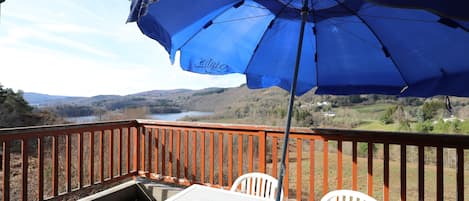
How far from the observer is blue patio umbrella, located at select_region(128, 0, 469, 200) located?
1.75 metres

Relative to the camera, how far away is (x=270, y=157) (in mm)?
3457

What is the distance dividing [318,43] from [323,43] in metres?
0.04

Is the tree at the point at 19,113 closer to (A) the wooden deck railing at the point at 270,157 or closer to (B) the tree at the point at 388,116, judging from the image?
(A) the wooden deck railing at the point at 270,157

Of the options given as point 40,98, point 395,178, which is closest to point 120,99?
point 40,98

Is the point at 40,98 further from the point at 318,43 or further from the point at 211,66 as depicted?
the point at 318,43

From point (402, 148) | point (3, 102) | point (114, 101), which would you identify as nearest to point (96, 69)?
point (3, 102)

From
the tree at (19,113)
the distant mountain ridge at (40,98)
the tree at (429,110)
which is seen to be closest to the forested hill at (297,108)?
the tree at (429,110)

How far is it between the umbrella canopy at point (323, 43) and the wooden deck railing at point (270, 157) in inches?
31.3

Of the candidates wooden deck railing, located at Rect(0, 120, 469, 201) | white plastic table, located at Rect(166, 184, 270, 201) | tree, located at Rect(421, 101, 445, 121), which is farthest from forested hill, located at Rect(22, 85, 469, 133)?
A: white plastic table, located at Rect(166, 184, 270, 201)

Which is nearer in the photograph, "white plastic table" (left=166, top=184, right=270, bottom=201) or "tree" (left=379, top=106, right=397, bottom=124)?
"white plastic table" (left=166, top=184, right=270, bottom=201)

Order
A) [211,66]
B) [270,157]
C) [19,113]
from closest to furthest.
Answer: [211,66], [270,157], [19,113]

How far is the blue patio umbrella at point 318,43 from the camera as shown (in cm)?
175

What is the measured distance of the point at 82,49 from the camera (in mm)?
10539

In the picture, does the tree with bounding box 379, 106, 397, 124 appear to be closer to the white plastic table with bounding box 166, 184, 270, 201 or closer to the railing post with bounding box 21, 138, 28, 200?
the white plastic table with bounding box 166, 184, 270, 201
